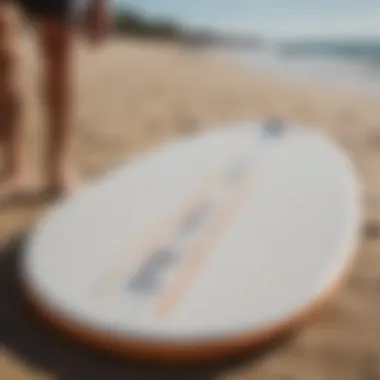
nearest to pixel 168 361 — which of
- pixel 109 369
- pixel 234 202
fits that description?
pixel 109 369

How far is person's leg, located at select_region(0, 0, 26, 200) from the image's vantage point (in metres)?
1.75

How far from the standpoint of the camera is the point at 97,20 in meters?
1.79

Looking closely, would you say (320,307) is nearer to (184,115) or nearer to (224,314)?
(224,314)

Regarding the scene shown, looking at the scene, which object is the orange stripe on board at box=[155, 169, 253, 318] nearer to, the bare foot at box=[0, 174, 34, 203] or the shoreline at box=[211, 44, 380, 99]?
the bare foot at box=[0, 174, 34, 203]

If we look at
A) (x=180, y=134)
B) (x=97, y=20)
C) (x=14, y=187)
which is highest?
(x=97, y=20)

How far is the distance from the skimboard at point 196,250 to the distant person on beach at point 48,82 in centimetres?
17

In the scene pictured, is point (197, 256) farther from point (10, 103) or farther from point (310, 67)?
point (310, 67)

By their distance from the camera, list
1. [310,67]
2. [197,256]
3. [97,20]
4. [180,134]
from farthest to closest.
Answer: [310,67]
[180,134]
[97,20]
[197,256]

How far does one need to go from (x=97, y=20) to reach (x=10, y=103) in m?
0.27

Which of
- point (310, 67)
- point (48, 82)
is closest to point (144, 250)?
point (48, 82)

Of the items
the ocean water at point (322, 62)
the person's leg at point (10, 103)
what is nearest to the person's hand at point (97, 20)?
the person's leg at point (10, 103)

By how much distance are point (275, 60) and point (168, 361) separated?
2668 millimetres

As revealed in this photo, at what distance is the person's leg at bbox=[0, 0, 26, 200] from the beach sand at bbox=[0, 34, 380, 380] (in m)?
0.08

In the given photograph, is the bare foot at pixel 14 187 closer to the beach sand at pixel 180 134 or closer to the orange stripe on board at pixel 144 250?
the beach sand at pixel 180 134
